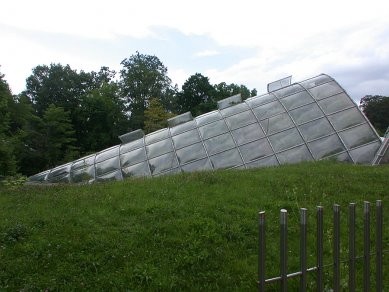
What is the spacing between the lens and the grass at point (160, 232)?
457 centimetres

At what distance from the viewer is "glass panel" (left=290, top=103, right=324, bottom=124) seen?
15.8 m

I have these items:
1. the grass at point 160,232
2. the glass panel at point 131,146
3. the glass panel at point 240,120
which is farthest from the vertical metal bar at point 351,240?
the glass panel at point 131,146

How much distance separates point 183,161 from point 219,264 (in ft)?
36.1

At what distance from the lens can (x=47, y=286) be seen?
14.4 ft

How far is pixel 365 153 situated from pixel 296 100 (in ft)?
12.7

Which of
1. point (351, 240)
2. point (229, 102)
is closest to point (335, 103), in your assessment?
point (229, 102)

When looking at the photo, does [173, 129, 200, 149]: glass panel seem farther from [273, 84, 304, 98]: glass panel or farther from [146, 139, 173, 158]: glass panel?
[273, 84, 304, 98]: glass panel

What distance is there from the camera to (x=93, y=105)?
1692 inches

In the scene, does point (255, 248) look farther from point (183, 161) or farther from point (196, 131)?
point (196, 131)

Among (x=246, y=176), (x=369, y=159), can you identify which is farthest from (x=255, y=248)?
(x=369, y=159)

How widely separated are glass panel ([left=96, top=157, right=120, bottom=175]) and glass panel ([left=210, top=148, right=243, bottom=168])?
14.7 ft

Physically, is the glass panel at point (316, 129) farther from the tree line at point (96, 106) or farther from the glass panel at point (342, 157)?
the tree line at point (96, 106)

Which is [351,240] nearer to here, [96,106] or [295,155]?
[295,155]

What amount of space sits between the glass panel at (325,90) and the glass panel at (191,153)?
5175mm
